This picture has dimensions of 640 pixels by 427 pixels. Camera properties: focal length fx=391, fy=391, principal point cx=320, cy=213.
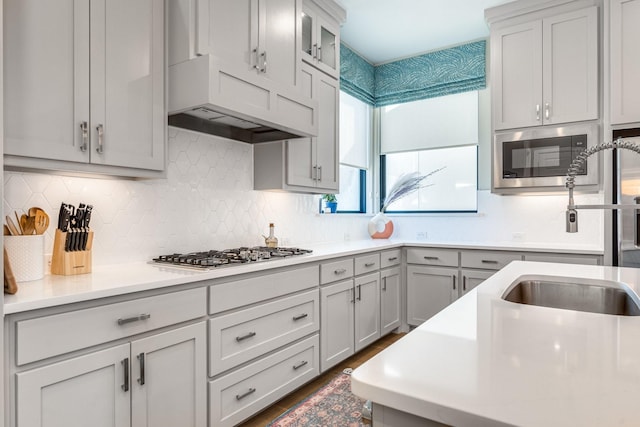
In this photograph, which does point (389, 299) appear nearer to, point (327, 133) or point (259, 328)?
point (327, 133)

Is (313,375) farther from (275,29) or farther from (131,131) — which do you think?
(275,29)

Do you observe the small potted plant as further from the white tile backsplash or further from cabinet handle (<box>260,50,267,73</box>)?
cabinet handle (<box>260,50,267,73</box>)

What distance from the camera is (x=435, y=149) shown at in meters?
4.26

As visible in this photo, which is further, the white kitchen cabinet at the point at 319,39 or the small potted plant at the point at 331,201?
the small potted plant at the point at 331,201

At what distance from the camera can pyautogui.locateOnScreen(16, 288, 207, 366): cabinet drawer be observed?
1.30m

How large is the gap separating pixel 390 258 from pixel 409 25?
216 centimetres

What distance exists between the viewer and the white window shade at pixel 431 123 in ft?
13.2

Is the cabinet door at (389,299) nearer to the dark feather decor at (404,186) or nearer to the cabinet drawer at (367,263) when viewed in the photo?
the cabinet drawer at (367,263)

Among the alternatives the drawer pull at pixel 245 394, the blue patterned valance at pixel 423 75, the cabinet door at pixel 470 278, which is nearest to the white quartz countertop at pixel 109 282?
the drawer pull at pixel 245 394

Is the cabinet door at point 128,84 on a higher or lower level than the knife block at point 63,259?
higher

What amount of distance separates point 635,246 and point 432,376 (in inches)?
115

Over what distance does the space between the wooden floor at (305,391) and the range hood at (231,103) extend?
1714mm

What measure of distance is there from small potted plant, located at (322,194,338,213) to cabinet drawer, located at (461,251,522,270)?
125cm

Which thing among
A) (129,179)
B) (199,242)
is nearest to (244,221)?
(199,242)
